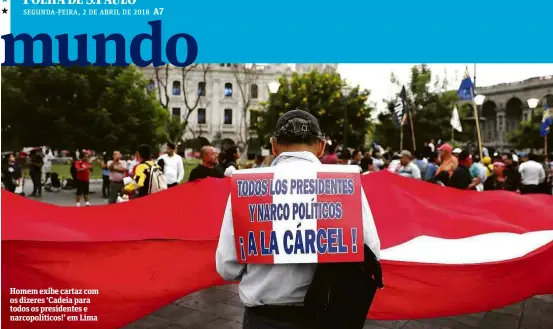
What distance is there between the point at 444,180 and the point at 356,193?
7965 millimetres

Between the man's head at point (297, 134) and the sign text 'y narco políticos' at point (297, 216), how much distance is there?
0.46ft

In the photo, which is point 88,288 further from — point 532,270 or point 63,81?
point 63,81

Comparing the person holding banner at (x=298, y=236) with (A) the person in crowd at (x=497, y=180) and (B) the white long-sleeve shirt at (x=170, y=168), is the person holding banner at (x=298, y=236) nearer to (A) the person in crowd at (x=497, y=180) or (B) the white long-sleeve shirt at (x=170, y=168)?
(B) the white long-sleeve shirt at (x=170, y=168)

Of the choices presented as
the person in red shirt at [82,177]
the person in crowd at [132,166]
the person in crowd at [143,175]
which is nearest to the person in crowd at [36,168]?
the person in crowd at [132,166]

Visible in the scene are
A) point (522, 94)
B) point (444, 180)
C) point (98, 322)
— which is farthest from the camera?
point (522, 94)

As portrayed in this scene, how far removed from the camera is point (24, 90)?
74.6 ft

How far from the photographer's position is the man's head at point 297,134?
2354 millimetres

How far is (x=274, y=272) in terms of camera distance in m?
2.26

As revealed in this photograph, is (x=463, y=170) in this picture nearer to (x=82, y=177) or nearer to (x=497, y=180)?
(x=497, y=180)

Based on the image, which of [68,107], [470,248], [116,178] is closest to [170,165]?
[116,178]

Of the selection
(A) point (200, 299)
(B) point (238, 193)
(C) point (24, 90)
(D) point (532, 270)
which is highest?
(C) point (24, 90)

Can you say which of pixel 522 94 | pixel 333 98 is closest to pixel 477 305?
pixel 333 98

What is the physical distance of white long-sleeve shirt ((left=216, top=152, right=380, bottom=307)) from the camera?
7.36 feet

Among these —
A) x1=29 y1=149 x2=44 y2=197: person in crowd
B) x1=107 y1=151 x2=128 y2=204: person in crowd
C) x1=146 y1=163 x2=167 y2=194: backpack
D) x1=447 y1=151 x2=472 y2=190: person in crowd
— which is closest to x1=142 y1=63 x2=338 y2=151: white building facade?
x1=29 y1=149 x2=44 y2=197: person in crowd
